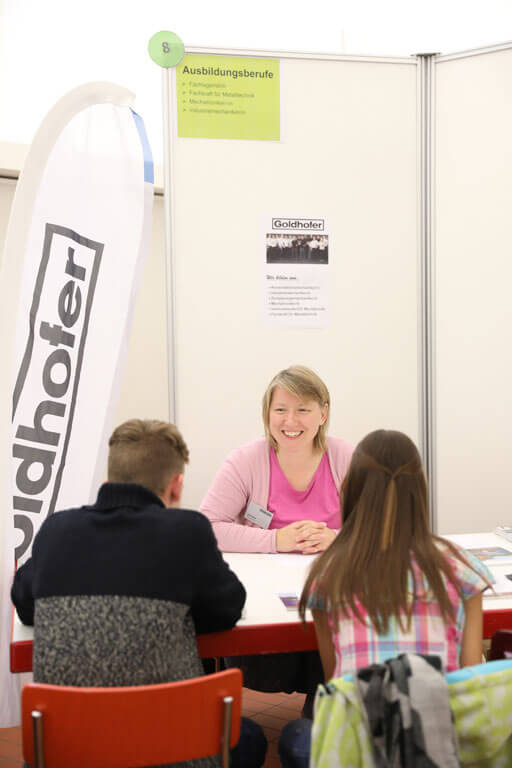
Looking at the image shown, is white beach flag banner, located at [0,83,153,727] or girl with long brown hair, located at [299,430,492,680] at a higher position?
white beach flag banner, located at [0,83,153,727]

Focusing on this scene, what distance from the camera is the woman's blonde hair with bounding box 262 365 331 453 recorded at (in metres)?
2.83

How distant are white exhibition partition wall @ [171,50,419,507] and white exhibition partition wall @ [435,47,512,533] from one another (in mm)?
137

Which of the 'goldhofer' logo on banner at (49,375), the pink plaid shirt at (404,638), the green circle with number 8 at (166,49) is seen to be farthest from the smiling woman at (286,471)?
the green circle with number 8 at (166,49)

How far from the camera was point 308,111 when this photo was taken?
3486 millimetres

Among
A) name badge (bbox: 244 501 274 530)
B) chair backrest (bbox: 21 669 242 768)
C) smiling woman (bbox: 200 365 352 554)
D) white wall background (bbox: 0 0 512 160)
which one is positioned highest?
white wall background (bbox: 0 0 512 160)

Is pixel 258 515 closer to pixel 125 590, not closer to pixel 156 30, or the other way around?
pixel 125 590

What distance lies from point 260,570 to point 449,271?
1.85 meters

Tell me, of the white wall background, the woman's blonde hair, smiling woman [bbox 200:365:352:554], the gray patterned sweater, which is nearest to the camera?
the gray patterned sweater

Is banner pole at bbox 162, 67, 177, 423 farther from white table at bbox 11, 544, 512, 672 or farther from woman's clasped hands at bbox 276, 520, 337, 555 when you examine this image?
white table at bbox 11, 544, 512, 672

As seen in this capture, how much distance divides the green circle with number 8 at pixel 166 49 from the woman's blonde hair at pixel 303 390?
4.68ft

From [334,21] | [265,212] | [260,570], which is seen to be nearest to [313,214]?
[265,212]

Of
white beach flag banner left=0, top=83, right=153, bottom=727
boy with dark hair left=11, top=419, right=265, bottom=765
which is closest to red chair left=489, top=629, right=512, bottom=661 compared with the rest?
boy with dark hair left=11, top=419, right=265, bottom=765

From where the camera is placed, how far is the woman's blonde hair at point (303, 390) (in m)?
2.83

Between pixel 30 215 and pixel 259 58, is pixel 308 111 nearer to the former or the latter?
pixel 259 58
